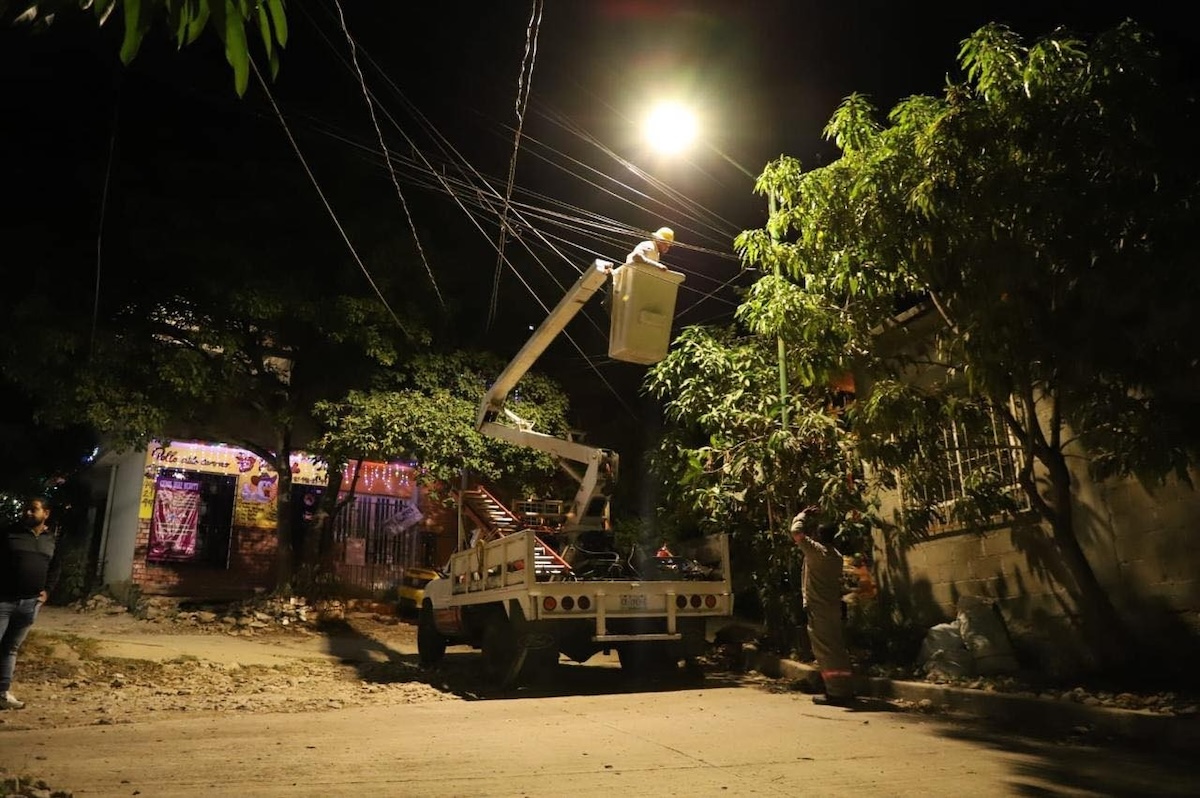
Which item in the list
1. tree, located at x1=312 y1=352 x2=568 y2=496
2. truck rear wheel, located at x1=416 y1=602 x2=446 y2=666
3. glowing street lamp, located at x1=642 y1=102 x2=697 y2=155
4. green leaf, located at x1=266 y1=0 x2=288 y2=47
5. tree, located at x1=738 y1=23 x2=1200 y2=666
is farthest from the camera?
tree, located at x1=312 y1=352 x2=568 y2=496

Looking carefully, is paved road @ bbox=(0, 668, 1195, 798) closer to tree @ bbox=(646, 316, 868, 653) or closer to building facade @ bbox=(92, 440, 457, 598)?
tree @ bbox=(646, 316, 868, 653)

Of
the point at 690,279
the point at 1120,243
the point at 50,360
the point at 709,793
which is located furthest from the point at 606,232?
the point at 709,793

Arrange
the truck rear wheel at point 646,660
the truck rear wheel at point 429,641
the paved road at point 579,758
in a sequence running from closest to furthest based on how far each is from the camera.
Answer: the paved road at point 579,758 → the truck rear wheel at point 646,660 → the truck rear wheel at point 429,641

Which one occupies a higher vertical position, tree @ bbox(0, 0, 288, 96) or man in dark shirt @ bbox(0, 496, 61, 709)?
tree @ bbox(0, 0, 288, 96)

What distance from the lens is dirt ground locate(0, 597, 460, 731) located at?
24.4 ft

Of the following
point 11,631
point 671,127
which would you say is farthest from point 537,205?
point 11,631

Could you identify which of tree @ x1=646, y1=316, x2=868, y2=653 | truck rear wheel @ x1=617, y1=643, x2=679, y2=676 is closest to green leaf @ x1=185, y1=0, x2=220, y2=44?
tree @ x1=646, y1=316, x2=868, y2=653

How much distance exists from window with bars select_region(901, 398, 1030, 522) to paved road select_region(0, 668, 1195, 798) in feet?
6.91

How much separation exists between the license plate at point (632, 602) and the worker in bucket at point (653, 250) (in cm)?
359

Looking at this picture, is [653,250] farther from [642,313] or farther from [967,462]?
[967,462]

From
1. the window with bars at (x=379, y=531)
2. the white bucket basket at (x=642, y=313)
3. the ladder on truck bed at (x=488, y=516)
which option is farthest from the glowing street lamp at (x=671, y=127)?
the window with bars at (x=379, y=531)

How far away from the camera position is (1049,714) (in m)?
5.93

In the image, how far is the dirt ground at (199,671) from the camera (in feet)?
24.4

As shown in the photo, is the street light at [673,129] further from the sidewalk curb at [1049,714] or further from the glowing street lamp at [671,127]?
the sidewalk curb at [1049,714]
